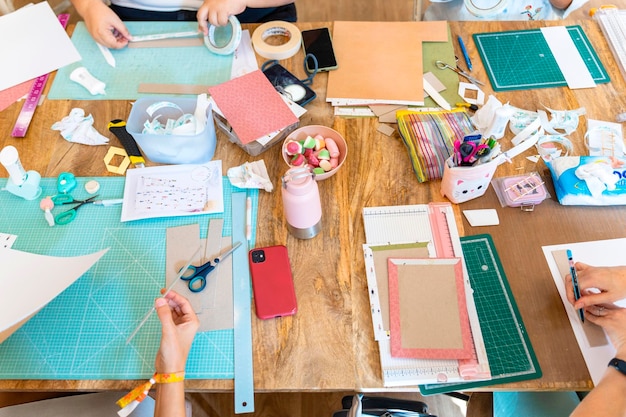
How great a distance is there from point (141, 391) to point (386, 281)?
0.53 metres

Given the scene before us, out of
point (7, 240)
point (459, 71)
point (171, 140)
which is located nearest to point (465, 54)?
point (459, 71)

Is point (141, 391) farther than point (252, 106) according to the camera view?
No

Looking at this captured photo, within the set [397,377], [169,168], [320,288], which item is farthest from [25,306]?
[397,377]

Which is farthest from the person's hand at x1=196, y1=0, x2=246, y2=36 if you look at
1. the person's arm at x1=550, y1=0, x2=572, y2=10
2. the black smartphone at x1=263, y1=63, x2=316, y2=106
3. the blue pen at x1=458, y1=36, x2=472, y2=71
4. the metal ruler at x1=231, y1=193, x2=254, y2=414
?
the person's arm at x1=550, y1=0, x2=572, y2=10

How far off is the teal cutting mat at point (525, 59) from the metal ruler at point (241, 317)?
0.79 meters

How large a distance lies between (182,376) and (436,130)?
823mm

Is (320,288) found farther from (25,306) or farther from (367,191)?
(25,306)

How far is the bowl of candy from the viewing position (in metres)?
1.13

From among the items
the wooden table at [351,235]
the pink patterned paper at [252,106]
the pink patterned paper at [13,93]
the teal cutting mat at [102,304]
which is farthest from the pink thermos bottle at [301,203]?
the pink patterned paper at [13,93]

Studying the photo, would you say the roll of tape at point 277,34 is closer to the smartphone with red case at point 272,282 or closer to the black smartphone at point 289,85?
the black smartphone at point 289,85

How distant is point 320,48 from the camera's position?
137 cm

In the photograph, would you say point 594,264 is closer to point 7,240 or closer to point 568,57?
point 568,57

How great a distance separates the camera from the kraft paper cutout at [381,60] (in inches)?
50.4

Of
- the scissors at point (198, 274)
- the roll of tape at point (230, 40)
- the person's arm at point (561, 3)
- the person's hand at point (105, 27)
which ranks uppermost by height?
the person's hand at point (105, 27)
